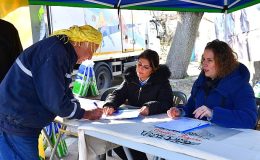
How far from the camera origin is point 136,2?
4.12m

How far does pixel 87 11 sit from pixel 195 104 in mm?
5482

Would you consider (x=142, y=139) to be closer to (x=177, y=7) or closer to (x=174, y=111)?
(x=174, y=111)

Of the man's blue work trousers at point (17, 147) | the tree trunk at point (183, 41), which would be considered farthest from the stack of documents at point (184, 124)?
the tree trunk at point (183, 41)

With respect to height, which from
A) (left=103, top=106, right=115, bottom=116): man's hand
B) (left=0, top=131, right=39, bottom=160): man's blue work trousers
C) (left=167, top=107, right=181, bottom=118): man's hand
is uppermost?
(left=103, top=106, right=115, bottom=116): man's hand

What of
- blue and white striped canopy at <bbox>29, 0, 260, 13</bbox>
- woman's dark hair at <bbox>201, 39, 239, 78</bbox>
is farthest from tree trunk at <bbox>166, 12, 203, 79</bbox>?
woman's dark hair at <bbox>201, 39, 239, 78</bbox>

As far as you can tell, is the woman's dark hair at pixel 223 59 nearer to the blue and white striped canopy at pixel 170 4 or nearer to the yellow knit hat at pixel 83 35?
the yellow knit hat at pixel 83 35

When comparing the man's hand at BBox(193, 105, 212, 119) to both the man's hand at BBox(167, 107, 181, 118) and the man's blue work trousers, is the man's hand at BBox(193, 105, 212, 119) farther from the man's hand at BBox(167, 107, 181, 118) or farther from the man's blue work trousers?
the man's blue work trousers

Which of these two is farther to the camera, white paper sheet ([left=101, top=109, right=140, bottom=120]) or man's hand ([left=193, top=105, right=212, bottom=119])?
white paper sheet ([left=101, top=109, right=140, bottom=120])

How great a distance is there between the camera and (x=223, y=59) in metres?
2.39

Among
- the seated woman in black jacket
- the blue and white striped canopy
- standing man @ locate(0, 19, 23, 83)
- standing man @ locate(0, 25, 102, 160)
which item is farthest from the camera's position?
the blue and white striped canopy

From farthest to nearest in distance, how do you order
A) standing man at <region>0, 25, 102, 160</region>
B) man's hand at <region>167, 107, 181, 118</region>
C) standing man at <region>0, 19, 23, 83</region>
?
standing man at <region>0, 19, 23, 83</region>, man's hand at <region>167, 107, 181, 118</region>, standing man at <region>0, 25, 102, 160</region>

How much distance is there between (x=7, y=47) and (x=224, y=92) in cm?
169

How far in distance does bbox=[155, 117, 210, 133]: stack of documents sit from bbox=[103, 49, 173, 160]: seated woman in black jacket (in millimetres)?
451

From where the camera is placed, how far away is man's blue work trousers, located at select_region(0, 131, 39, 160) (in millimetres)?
2135
